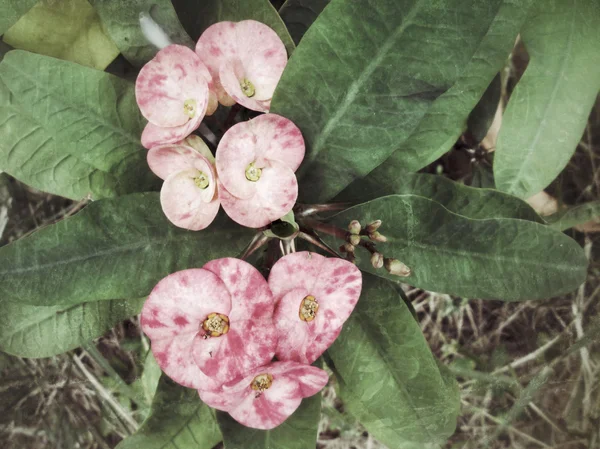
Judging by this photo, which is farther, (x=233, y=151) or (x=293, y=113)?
(x=293, y=113)

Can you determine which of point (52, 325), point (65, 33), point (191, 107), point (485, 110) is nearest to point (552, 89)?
point (485, 110)

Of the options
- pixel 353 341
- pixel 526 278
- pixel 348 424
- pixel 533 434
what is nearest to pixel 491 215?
pixel 526 278

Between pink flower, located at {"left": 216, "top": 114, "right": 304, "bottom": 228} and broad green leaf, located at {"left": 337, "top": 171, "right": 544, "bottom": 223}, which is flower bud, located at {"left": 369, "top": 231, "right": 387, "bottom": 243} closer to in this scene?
pink flower, located at {"left": 216, "top": 114, "right": 304, "bottom": 228}

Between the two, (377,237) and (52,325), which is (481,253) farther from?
(52,325)

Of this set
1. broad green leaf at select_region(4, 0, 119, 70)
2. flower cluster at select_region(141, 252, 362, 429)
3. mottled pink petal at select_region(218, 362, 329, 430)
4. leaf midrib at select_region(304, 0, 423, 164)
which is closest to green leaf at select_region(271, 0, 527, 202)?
leaf midrib at select_region(304, 0, 423, 164)

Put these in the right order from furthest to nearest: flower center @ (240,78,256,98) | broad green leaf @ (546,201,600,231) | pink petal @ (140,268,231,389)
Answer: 1. broad green leaf @ (546,201,600,231)
2. flower center @ (240,78,256,98)
3. pink petal @ (140,268,231,389)

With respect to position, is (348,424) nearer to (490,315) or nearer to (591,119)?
(490,315)
